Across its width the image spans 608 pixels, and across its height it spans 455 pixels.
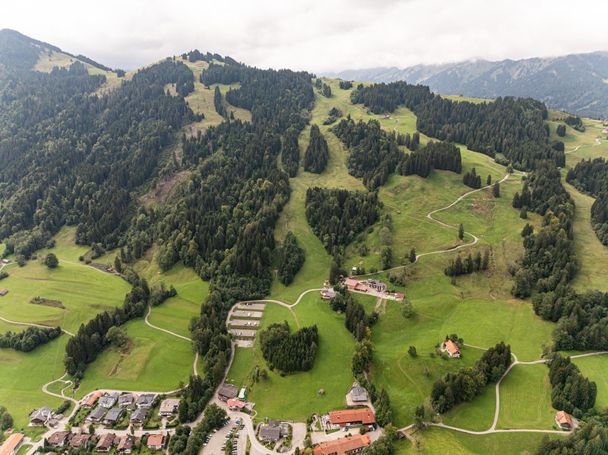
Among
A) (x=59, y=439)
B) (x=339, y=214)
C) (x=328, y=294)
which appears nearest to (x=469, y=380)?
(x=328, y=294)

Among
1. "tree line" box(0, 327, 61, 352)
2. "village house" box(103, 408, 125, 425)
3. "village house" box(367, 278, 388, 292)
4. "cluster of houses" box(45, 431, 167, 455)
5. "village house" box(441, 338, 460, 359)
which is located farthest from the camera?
"village house" box(367, 278, 388, 292)

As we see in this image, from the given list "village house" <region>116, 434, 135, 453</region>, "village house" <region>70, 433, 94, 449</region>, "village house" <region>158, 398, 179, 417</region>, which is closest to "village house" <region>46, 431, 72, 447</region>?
"village house" <region>70, 433, 94, 449</region>

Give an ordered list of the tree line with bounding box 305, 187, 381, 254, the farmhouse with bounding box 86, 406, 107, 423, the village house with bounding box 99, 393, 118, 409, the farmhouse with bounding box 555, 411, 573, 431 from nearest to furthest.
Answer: the farmhouse with bounding box 555, 411, 573, 431 < the farmhouse with bounding box 86, 406, 107, 423 < the village house with bounding box 99, 393, 118, 409 < the tree line with bounding box 305, 187, 381, 254

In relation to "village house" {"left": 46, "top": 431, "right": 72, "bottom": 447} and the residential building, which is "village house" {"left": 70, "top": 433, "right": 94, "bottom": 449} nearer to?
"village house" {"left": 46, "top": 431, "right": 72, "bottom": 447}

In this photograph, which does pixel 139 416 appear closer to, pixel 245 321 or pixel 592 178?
pixel 245 321

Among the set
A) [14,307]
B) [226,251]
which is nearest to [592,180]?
[226,251]

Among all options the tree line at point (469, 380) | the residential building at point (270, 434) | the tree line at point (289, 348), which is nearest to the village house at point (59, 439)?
the residential building at point (270, 434)

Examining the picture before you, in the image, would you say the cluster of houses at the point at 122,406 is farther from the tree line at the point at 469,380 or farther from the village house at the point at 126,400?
the tree line at the point at 469,380
